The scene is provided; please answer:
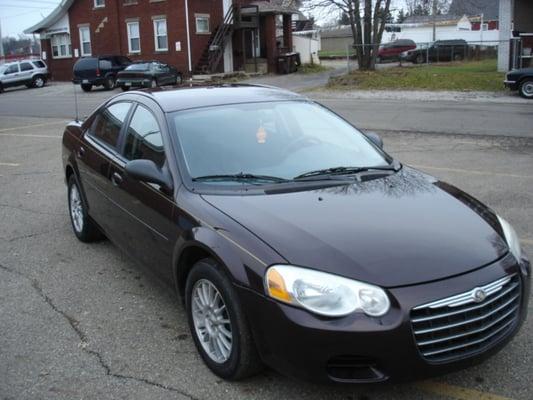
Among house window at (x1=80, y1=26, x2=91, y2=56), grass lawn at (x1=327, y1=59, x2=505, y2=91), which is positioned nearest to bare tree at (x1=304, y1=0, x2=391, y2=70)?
grass lawn at (x1=327, y1=59, x2=505, y2=91)

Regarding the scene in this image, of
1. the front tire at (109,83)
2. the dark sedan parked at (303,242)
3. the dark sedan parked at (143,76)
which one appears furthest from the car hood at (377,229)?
the front tire at (109,83)

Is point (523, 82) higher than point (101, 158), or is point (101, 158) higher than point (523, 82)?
point (523, 82)

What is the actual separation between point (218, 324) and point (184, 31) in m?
34.0

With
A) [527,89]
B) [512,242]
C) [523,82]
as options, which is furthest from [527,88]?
[512,242]

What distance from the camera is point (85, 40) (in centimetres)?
4081

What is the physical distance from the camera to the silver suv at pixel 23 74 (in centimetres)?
3709

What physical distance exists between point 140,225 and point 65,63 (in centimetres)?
4149

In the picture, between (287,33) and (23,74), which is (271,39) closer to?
(287,33)

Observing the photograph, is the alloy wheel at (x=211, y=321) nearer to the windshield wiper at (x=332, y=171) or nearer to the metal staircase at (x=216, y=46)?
the windshield wiper at (x=332, y=171)

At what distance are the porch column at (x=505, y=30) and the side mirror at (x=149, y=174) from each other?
27.7m

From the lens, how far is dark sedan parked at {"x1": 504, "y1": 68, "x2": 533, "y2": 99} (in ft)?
67.1

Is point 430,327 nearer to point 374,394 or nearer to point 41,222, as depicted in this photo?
point 374,394

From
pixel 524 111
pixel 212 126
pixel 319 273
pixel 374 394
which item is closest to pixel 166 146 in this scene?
pixel 212 126

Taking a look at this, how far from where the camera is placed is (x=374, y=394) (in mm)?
3178
